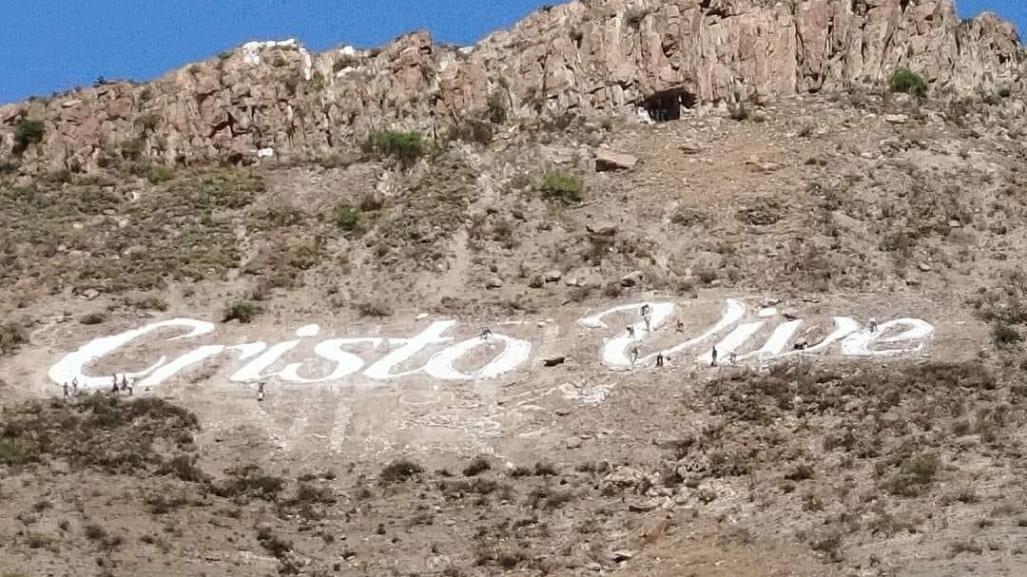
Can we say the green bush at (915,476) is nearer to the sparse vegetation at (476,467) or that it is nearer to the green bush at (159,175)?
the sparse vegetation at (476,467)

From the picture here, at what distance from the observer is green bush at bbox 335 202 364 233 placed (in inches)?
1760

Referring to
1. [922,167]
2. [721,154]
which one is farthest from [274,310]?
[922,167]

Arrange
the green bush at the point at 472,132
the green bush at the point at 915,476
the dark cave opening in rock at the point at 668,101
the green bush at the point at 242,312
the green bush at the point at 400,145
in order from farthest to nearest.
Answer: the dark cave opening in rock at the point at 668,101 < the green bush at the point at 472,132 < the green bush at the point at 400,145 < the green bush at the point at 242,312 < the green bush at the point at 915,476

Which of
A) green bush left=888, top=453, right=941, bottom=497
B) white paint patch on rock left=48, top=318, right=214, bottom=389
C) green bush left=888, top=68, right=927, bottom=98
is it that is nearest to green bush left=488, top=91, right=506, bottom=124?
green bush left=888, top=68, right=927, bottom=98

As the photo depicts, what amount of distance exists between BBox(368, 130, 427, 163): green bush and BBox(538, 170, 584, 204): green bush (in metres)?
4.10

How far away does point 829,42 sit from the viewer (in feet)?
164

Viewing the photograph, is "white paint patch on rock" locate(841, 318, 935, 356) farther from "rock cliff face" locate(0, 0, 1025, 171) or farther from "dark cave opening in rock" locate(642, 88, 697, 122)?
"dark cave opening in rock" locate(642, 88, 697, 122)

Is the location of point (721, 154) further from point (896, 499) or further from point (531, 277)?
point (896, 499)

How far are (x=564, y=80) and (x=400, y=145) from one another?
16.3 ft

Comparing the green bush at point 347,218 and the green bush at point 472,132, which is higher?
the green bush at point 472,132

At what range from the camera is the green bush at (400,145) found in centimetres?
4794

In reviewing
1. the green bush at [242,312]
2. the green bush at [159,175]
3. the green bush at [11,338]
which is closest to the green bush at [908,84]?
the green bush at [242,312]

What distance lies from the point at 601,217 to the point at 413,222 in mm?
4407

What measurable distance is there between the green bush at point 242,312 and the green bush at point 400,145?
847 cm
